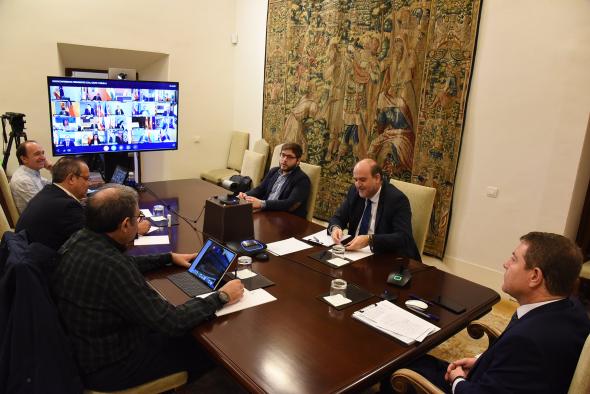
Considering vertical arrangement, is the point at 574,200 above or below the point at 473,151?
below

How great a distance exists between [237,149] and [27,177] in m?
3.07

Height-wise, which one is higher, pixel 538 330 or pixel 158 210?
pixel 538 330

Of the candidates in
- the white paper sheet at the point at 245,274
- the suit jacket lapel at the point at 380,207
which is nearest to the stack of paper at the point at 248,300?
the white paper sheet at the point at 245,274

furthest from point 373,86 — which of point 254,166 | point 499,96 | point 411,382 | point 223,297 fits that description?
point 411,382

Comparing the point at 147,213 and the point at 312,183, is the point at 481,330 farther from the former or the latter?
the point at 147,213

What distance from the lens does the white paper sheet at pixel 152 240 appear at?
2.23 meters

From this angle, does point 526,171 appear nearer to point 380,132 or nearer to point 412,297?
point 380,132

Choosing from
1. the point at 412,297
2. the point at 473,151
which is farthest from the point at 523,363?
the point at 473,151

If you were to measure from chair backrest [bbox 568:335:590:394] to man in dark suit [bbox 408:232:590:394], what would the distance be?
29mm

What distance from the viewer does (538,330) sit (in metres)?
1.15

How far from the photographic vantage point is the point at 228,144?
19.6ft

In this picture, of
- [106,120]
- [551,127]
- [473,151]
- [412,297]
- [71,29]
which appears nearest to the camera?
[412,297]

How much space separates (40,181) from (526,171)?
3665 mm

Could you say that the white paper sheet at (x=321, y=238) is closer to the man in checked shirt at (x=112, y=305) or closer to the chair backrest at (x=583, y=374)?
the man in checked shirt at (x=112, y=305)
